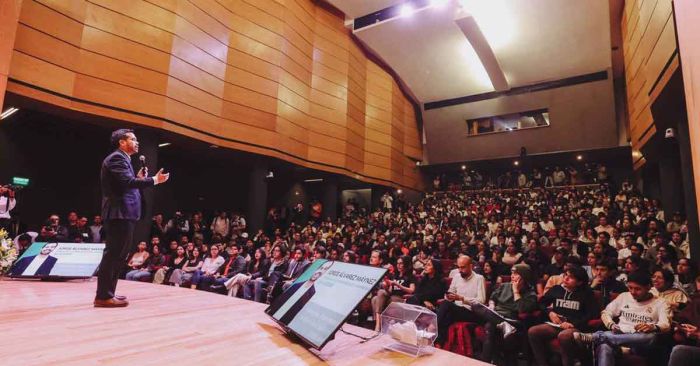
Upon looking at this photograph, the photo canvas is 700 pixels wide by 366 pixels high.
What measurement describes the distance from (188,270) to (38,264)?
8.52 ft

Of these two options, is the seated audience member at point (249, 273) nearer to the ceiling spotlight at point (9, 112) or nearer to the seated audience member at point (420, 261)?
the seated audience member at point (420, 261)

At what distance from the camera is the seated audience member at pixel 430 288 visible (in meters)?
3.43

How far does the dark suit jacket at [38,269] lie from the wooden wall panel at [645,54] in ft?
17.9

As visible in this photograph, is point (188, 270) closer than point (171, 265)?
Yes

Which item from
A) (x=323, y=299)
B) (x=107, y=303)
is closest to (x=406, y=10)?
(x=107, y=303)

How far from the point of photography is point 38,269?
105 inches

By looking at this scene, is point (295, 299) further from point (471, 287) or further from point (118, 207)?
point (471, 287)

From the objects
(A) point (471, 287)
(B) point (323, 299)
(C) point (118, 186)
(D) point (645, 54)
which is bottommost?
(A) point (471, 287)

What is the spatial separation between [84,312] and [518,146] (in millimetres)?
12230

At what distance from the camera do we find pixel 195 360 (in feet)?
3.41

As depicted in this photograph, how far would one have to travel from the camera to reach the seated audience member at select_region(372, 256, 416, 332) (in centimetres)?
359

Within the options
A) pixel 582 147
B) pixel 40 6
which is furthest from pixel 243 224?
pixel 582 147

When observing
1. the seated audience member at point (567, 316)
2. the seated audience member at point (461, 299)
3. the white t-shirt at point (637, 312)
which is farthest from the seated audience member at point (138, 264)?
the white t-shirt at point (637, 312)

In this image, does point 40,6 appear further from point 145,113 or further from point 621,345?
point 621,345
